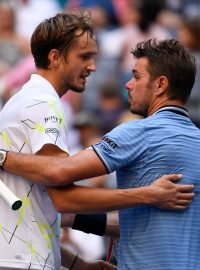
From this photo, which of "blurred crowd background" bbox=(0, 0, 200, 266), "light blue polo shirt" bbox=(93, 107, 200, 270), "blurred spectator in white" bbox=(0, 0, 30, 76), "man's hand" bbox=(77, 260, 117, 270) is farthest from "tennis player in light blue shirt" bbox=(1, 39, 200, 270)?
"blurred spectator in white" bbox=(0, 0, 30, 76)

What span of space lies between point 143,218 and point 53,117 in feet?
→ 2.40

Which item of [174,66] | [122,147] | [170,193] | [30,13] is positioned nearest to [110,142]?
[122,147]

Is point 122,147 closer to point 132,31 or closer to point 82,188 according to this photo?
point 82,188

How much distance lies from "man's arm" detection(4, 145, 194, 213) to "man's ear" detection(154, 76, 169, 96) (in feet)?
1.74

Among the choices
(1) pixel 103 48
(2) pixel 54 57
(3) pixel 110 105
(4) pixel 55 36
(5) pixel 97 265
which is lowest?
(5) pixel 97 265

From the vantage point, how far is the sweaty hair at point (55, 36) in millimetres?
5988

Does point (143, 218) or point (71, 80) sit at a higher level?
point (71, 80)

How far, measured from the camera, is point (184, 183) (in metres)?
5.53

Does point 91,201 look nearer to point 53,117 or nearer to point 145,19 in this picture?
point 53,117

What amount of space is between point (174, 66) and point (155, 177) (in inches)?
25.6

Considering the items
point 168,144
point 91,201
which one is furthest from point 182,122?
point 91,201

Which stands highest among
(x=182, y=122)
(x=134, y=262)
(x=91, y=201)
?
(x=182, y=122)

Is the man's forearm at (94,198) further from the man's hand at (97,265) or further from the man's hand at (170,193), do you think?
the man's hand at (97,265)

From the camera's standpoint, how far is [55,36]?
598cm
